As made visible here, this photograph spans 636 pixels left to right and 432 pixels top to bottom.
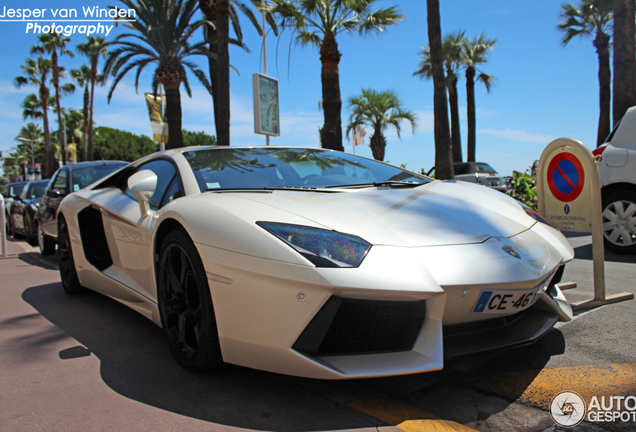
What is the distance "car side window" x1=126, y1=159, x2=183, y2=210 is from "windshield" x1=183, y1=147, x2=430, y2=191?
12 centimetres

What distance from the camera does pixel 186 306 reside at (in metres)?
2.40

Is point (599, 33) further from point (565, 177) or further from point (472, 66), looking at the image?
point (565, 177)

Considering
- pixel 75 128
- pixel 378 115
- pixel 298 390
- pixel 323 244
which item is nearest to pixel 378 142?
pixel 378 115

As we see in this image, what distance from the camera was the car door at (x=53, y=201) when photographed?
6.48 metres

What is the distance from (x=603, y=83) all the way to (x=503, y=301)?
1009 inches

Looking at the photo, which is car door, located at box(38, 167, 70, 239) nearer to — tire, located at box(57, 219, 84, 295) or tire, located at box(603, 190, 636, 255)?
tire, located at box(57, 219, 84, 295)

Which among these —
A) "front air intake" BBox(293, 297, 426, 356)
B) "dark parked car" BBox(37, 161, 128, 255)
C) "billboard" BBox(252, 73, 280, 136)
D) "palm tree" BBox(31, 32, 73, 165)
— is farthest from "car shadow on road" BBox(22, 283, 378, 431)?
"palm tree" BBox(31, 32, 73, 165)

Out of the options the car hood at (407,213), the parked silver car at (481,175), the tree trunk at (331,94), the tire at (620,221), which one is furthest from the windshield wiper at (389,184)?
the parked silver car at (481,175)

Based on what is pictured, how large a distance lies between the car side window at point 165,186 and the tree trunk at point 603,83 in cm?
2344

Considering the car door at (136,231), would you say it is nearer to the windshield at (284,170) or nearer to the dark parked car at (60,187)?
the windshield at (284,170)

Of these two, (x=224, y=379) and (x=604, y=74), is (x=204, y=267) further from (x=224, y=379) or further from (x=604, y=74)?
(x=604, y=74)

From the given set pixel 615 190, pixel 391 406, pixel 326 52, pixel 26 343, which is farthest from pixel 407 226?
pixel 326 52

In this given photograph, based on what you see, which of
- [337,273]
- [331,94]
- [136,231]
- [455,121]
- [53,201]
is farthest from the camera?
[455,121]

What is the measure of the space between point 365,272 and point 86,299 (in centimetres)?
321
